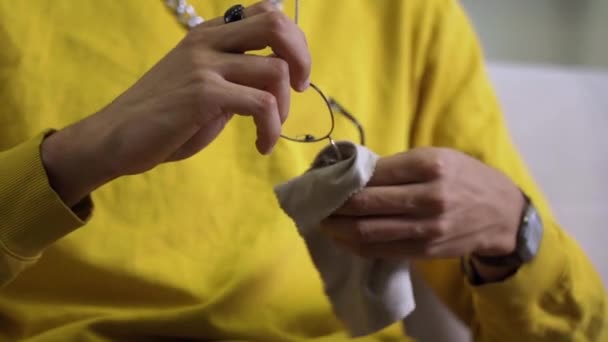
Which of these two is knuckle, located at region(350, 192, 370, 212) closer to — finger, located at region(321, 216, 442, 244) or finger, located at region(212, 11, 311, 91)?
finger, located at region(321, 216, 442, 244)

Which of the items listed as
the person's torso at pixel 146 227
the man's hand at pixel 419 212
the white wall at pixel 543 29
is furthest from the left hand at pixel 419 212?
the white wall at pixel 543 29

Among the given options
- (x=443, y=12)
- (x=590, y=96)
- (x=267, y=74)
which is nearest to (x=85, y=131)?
(x=267, y=74)

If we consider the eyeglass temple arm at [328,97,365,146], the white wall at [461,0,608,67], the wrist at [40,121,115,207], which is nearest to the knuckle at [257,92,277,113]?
the wrist at [40,121,115,207]

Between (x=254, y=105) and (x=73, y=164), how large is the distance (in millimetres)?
130

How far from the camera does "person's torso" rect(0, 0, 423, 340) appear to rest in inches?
25.3

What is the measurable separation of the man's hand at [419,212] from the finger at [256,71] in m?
0.12

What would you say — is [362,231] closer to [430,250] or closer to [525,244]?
[430,250]

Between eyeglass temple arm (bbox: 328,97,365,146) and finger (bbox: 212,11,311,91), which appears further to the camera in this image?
eyeglass temple arm (bbox: 328,97,365,146)

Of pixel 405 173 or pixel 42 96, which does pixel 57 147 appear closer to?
pixel 42 96

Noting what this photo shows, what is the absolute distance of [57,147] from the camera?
1.74 feet

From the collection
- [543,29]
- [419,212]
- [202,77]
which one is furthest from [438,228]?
[543,29]

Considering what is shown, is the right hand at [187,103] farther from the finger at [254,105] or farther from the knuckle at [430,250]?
the knuckle at [430,250]

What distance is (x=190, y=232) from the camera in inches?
26.6

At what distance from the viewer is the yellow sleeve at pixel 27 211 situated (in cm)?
53
